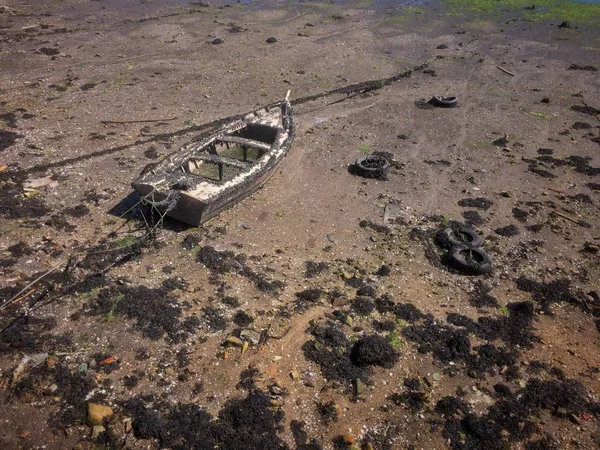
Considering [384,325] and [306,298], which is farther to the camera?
[306,298]

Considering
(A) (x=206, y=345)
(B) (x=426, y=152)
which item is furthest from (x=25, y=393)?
(B) (x=426, y=152)

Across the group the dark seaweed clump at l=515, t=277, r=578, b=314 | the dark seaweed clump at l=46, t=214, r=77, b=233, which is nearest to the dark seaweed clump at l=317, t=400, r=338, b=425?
the dark seaweed clump at l=515, t=277, r=578, b=314

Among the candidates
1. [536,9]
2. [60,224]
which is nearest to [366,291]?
[60,224]

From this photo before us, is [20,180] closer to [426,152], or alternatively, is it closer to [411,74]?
[426,152]

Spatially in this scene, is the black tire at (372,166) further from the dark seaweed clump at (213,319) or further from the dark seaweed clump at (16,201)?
the dark seaweed clump at (16,201)

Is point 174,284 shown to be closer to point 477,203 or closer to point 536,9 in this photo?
point 477,203

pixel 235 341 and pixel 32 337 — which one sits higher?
pixel 32 337

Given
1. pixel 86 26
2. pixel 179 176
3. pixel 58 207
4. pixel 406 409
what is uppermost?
pixel 86 26
